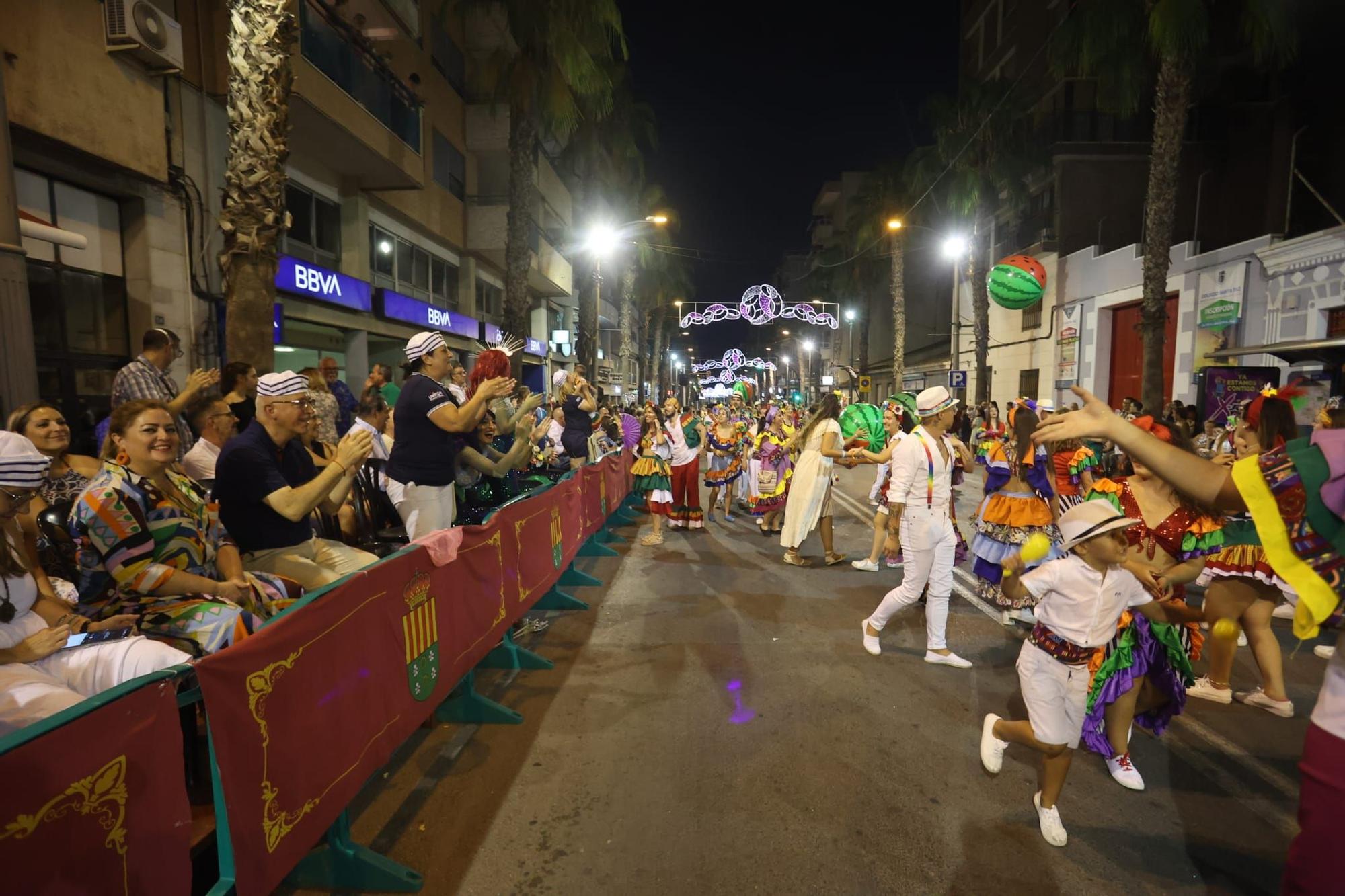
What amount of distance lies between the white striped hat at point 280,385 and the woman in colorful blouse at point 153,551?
1.71 feet

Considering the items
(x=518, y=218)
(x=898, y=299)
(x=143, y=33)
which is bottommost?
(x=518, y=218)

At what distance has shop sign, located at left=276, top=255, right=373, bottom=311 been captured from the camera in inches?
461

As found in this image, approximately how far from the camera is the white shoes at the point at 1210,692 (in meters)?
4.70

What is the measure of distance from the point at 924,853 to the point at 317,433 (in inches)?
244

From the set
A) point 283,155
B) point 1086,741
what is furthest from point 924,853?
point 283,155

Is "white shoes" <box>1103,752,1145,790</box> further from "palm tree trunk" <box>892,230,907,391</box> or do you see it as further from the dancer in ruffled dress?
"palm tree trunk" <box>892,230,907,391</box>

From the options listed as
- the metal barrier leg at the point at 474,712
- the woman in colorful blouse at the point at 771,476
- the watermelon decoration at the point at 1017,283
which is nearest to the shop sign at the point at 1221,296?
the watermelon decoration at the point at 1017,283

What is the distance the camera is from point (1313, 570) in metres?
1.72

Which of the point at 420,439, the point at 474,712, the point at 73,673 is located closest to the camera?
the point at 73,673

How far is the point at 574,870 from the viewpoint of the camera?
3.02m

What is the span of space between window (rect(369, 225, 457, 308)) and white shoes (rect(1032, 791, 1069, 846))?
16304 millimetres

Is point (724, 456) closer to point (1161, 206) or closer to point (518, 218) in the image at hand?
point (518, 218)

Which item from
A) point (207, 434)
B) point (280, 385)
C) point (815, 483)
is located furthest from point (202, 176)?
point (815, 483)

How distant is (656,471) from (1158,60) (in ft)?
47.3
